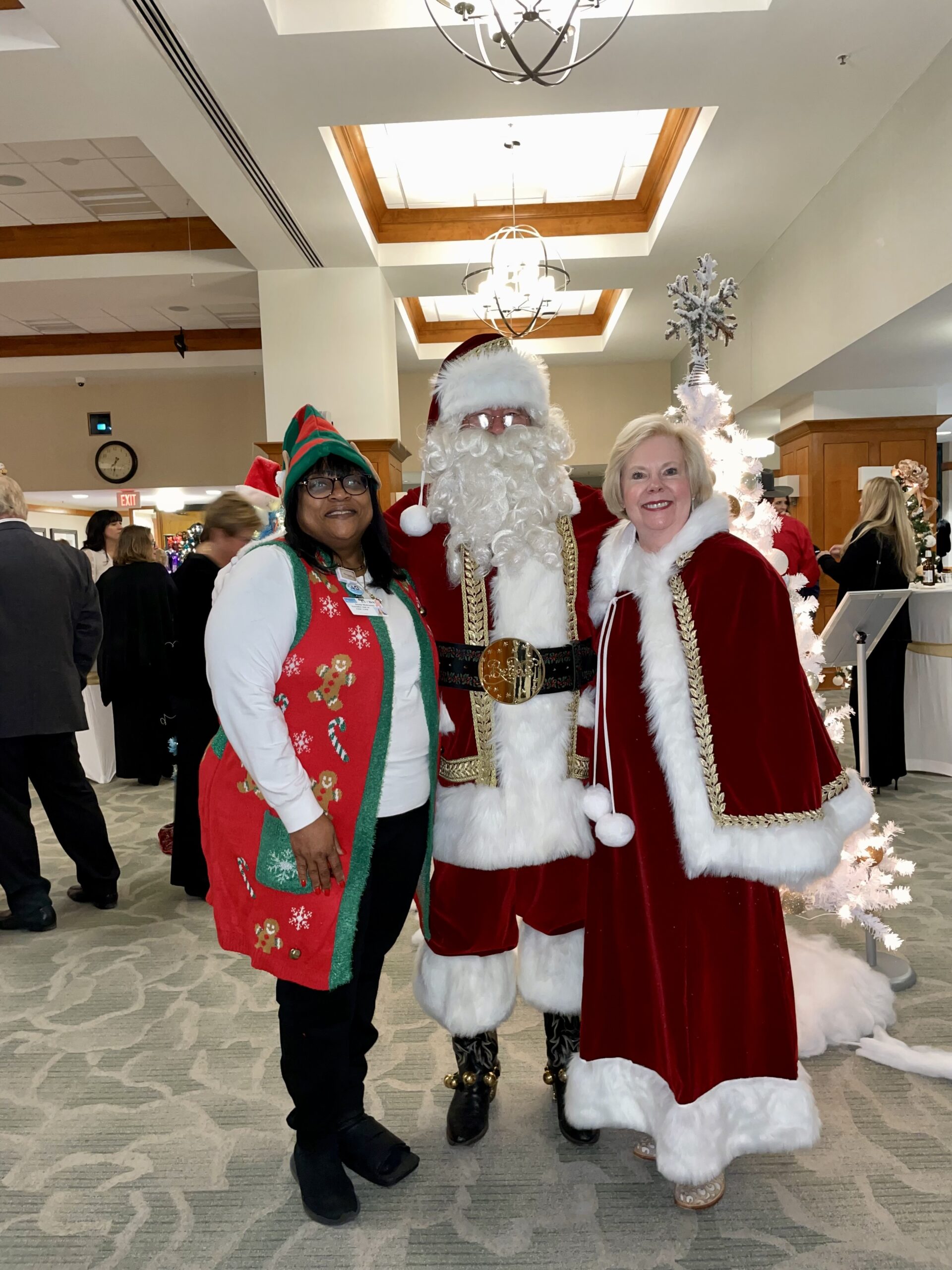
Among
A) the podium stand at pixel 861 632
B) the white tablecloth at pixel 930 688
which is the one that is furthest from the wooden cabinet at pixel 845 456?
the podium stand at pixel 861 632

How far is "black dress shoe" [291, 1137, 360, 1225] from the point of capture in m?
1.75

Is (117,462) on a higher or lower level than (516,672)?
higher

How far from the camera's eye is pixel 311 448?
162cm

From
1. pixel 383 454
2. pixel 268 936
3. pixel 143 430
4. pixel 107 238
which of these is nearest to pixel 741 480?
pixel 268 936

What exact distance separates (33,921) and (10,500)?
5.38 ft

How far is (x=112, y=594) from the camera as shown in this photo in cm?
505

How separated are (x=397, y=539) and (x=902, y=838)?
10.5 ft

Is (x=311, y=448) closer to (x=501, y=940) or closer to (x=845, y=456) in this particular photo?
(x=501, y=940)

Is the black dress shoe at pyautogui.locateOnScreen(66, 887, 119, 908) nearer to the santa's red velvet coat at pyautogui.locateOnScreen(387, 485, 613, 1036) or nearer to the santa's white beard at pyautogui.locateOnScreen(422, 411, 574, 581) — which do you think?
the santa's red velvet coat at pyautogui.locateOnScreen(387, 485, 613, 1036)

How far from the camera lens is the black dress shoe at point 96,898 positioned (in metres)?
3.57

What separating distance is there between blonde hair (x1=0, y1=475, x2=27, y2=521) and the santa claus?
2005 mm

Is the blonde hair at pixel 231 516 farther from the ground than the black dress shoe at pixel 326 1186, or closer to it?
farther from the ground

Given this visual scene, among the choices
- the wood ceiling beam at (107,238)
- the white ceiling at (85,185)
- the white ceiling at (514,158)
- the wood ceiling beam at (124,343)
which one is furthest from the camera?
the wood ceiling beam at (124,343)

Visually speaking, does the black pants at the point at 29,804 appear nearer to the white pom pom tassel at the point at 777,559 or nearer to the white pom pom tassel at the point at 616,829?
the white pom pom tassel at the point at 616,829
